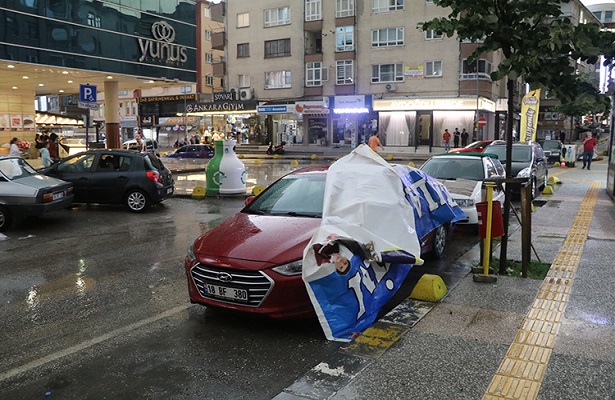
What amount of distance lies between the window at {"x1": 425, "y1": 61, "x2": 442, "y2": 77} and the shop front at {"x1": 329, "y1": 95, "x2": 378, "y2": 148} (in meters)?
5.08

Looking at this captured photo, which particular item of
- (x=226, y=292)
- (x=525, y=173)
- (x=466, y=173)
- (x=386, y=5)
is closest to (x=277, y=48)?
(x=386, y=5)

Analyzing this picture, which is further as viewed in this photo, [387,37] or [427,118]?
[387,37]

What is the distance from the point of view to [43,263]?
8.23 metres

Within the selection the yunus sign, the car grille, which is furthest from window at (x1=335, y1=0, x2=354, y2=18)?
the car grille

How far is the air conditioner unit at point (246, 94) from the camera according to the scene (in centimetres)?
5006

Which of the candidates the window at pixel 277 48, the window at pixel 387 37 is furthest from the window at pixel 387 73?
the window at pixel 277 48

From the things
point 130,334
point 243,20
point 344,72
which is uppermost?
point 243,20

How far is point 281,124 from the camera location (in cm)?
5022

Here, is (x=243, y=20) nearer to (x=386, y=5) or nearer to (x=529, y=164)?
(x=386, y=5)

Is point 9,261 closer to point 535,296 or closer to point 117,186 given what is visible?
point 117,186

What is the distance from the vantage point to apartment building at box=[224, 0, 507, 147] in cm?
4103

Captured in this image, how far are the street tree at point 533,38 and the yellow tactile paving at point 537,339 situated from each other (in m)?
0.87

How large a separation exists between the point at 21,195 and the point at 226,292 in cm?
751

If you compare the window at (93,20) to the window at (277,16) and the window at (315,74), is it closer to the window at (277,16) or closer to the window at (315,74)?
the window at (315,74)
